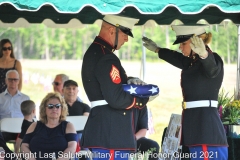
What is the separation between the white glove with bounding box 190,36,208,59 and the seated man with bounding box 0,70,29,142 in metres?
3.76

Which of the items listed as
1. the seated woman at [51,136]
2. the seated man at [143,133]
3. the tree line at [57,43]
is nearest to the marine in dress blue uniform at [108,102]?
the seated woman at [51,136]

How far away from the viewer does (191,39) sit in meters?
3.90

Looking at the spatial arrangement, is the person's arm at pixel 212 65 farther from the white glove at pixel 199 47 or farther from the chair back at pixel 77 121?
the chair back at pixel 77 121

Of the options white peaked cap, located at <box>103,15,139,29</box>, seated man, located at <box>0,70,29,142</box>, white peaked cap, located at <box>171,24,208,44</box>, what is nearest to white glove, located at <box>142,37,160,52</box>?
white peaked cap, located at <box>171,24,208,44</box>

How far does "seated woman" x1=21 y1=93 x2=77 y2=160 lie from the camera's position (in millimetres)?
5242

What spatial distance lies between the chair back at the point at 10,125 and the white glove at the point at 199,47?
313cm

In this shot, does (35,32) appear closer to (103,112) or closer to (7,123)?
(7,123)

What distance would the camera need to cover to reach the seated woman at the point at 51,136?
17.2 feet

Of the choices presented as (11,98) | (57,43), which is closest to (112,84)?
(11,98)

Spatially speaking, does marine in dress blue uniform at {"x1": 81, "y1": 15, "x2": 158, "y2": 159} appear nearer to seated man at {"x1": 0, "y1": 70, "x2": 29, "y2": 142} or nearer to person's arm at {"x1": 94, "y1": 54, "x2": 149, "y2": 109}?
person's arm at {"x1": 94, "y1": 54, "x2": 149, "y2": 109}

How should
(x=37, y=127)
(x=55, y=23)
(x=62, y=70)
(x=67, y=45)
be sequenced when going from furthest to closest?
(x=67, y=45) < (x=62, y=70) < (x=55, y=23) < (x=37, y=127)

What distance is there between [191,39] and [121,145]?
2.90ft

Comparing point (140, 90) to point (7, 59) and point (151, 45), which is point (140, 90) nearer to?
point (151, 45)

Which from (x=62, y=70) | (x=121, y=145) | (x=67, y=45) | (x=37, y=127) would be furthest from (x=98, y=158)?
(x=67, y=45)
